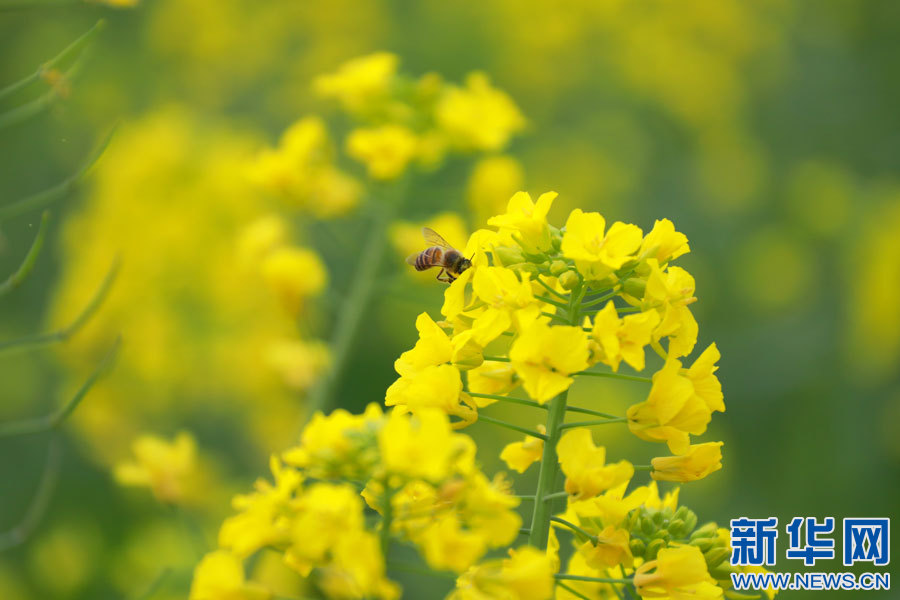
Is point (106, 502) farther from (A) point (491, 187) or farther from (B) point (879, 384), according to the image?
(B) point (879, 384)

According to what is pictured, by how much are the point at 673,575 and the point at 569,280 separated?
504 millimetres

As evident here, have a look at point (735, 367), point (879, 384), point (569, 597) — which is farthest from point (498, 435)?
point (569, 597)

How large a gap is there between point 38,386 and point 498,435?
2.65 metres

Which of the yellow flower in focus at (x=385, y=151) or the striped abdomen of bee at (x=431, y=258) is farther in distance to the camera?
the yellow flower in focus at (x=385, y=151)

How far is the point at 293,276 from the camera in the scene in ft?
10.2

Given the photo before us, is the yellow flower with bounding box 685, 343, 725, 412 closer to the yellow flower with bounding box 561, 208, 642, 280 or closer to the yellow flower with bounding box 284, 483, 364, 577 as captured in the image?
the yellow flower with bounding box 561, 208, 642, 280

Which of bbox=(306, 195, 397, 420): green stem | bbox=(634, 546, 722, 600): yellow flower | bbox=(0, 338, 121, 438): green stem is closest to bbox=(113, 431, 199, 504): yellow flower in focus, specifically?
bbox=(306, 195, 397, 420): green stem

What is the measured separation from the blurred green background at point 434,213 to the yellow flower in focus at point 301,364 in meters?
0.21

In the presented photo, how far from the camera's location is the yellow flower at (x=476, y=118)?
10.3 feet

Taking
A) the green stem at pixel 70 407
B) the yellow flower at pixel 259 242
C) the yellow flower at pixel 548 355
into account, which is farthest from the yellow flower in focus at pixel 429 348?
the yellow flower at pixel 259 242

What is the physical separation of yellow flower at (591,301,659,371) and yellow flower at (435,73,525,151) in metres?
1.71

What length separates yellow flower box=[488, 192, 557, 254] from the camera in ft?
5.35

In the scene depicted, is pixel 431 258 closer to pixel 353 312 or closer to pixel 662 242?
pixel 353 312

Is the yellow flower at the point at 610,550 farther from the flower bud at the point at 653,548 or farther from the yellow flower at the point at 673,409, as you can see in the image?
the yellow flower at the point at 673,409
